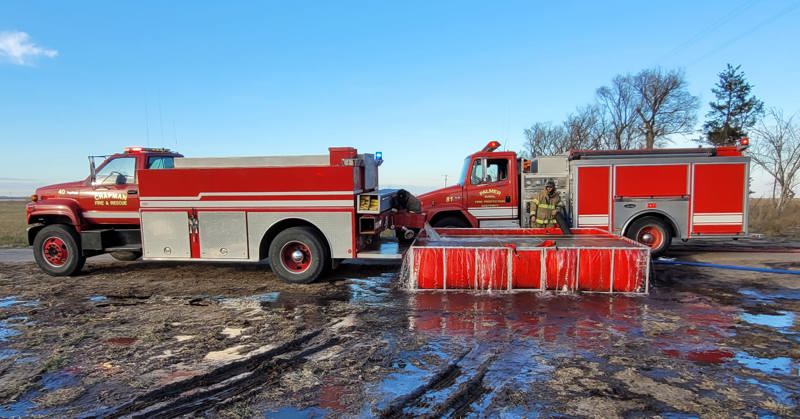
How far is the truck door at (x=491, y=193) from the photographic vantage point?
10961 mm

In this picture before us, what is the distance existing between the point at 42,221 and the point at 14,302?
101 inches

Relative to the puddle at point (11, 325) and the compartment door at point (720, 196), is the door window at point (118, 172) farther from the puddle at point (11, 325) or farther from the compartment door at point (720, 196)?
the compartment door at point (720, 196)

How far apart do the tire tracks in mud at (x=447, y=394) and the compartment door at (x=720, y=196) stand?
26.4 ft

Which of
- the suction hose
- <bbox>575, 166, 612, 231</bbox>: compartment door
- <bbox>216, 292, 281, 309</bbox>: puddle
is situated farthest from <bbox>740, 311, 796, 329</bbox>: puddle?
<bbox>216, 292, 281, 309</bbox>: puddle

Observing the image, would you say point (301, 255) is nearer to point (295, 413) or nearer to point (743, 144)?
point (295, 413)

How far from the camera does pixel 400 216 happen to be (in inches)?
361

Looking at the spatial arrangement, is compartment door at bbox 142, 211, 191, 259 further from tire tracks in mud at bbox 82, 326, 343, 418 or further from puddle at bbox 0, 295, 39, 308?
tire tracks in mud at bbox 82, 326, 343, 418

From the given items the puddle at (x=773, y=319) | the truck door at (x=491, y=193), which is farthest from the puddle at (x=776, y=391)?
the truck door at (x=491, y=193)

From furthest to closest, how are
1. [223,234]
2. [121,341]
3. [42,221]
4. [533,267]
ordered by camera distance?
[42,221] → [223,234] → [533,267] → [121,341]

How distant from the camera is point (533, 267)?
7207 millimetres

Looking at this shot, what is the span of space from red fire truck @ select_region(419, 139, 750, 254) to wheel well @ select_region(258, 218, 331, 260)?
11.3 feet

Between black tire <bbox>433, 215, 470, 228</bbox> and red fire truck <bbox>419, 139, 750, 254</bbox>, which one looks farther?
black tire <bbox>433, 215, 470, 228</bbox>

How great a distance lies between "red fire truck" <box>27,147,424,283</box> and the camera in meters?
7.95

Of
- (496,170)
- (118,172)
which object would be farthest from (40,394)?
(496,170)
